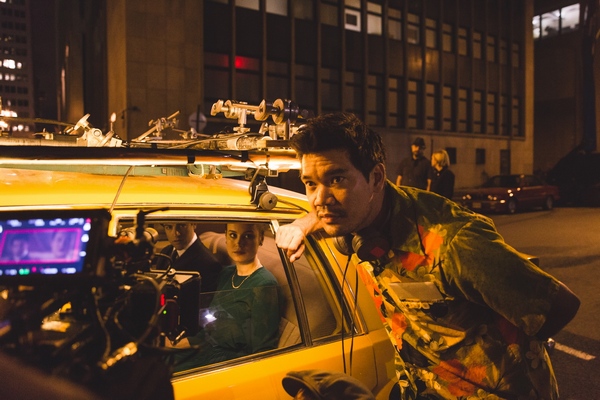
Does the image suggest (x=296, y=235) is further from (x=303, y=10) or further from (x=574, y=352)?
(x=303, y=10)

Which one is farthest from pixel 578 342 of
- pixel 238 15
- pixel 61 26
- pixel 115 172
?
pixel 61 26

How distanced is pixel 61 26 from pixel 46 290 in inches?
1738

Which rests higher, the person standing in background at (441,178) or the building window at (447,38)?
the building window at (447,38)

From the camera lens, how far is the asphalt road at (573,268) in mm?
4402

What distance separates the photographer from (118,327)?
1193 millimetres

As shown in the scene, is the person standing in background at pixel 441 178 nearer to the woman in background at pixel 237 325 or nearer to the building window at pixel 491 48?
the woman in background at pixel 237 325

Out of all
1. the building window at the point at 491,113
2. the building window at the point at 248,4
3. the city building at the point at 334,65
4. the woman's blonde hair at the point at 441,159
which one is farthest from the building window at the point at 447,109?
the woman's blonde hair at the point at 441,159

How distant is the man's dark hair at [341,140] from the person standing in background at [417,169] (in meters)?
7.48

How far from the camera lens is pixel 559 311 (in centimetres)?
154

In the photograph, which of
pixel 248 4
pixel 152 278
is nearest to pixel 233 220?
pixel 152 278

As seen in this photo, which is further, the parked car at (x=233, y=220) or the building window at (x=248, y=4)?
the building window at (x=248, y=4)

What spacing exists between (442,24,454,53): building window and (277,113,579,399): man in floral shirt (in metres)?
29.5

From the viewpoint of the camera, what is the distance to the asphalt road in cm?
440

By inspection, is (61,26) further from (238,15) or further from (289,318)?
(289,318)
